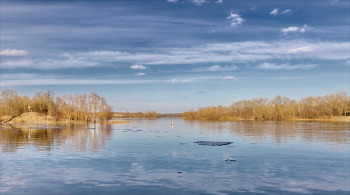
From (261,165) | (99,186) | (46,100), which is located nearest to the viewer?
(99,186)

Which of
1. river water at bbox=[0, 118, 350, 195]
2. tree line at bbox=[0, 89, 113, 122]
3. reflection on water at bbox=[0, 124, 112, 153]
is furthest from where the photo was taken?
tree line at bbox=[0, 89, 113, 122]

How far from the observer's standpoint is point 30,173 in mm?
14086

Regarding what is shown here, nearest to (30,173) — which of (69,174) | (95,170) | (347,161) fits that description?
(69,174)

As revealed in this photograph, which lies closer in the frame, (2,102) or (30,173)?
(30,173)

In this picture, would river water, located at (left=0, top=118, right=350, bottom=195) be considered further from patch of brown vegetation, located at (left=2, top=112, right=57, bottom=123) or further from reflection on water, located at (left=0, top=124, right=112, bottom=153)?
patch of brown vegetation, located at (left=2, top=112, right=57, bottom=123)

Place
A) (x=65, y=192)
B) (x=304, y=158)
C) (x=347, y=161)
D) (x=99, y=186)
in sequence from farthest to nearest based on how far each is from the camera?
(x=304, y=158), (x=347, y=161), (x=99, y=186), (x=65, y=192)

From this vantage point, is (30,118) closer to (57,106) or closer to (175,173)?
(57,106)

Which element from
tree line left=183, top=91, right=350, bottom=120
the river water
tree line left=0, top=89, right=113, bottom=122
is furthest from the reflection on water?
tree line left=183, top=91, right=350, bottom=120

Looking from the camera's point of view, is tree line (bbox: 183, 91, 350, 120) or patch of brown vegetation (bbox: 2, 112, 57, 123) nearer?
patch of brown vegetation (bbox: 2, 112, 57, 123)

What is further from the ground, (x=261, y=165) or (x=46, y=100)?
(x=46, y=100)

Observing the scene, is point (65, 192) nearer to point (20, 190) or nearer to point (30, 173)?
point (20, 190)

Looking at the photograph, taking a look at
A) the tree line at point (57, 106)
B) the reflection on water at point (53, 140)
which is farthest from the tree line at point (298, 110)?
the reflection on water at point (53, 140)

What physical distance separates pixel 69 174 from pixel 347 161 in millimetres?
16672

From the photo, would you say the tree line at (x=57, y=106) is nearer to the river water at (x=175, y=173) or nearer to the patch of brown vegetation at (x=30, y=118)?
the patch of brown vegetation at (x=30, y=118)
